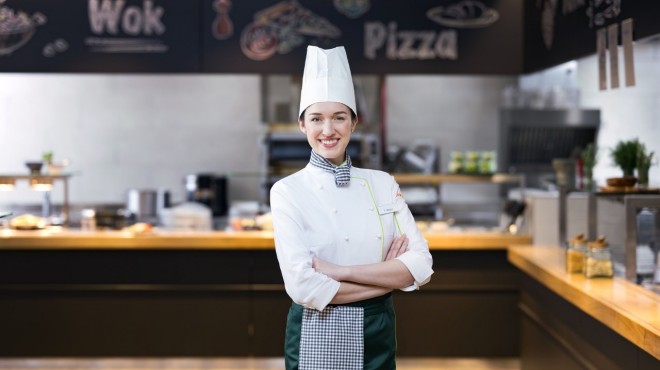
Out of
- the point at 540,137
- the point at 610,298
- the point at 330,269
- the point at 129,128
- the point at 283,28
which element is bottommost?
the point at 610,298

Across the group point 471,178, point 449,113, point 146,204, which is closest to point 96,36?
point 146,204

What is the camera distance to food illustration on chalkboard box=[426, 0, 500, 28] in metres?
5.59

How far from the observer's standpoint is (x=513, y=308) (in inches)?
213

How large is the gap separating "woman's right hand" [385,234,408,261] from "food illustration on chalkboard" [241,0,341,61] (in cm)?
313

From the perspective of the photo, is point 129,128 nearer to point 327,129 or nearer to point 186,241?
point 186,241

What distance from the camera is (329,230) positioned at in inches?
101

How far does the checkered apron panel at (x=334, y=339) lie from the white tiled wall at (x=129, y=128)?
5.98 metres

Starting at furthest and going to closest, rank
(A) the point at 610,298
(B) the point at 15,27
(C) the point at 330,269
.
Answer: (B) the point at 15,27, (A) the point at 610,298, (C) the point at 330,269

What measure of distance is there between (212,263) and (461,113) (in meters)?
4.04

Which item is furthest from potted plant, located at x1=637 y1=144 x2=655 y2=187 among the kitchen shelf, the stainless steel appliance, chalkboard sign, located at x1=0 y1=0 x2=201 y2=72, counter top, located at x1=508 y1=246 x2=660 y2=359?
the stainless steel appliance

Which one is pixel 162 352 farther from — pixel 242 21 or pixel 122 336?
pixel 242 21

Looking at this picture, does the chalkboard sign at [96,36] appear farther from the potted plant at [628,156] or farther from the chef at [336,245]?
the chef at [336,245]

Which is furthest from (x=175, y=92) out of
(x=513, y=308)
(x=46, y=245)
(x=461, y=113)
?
(x=513, y=308)

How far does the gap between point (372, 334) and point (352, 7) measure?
3.35m
